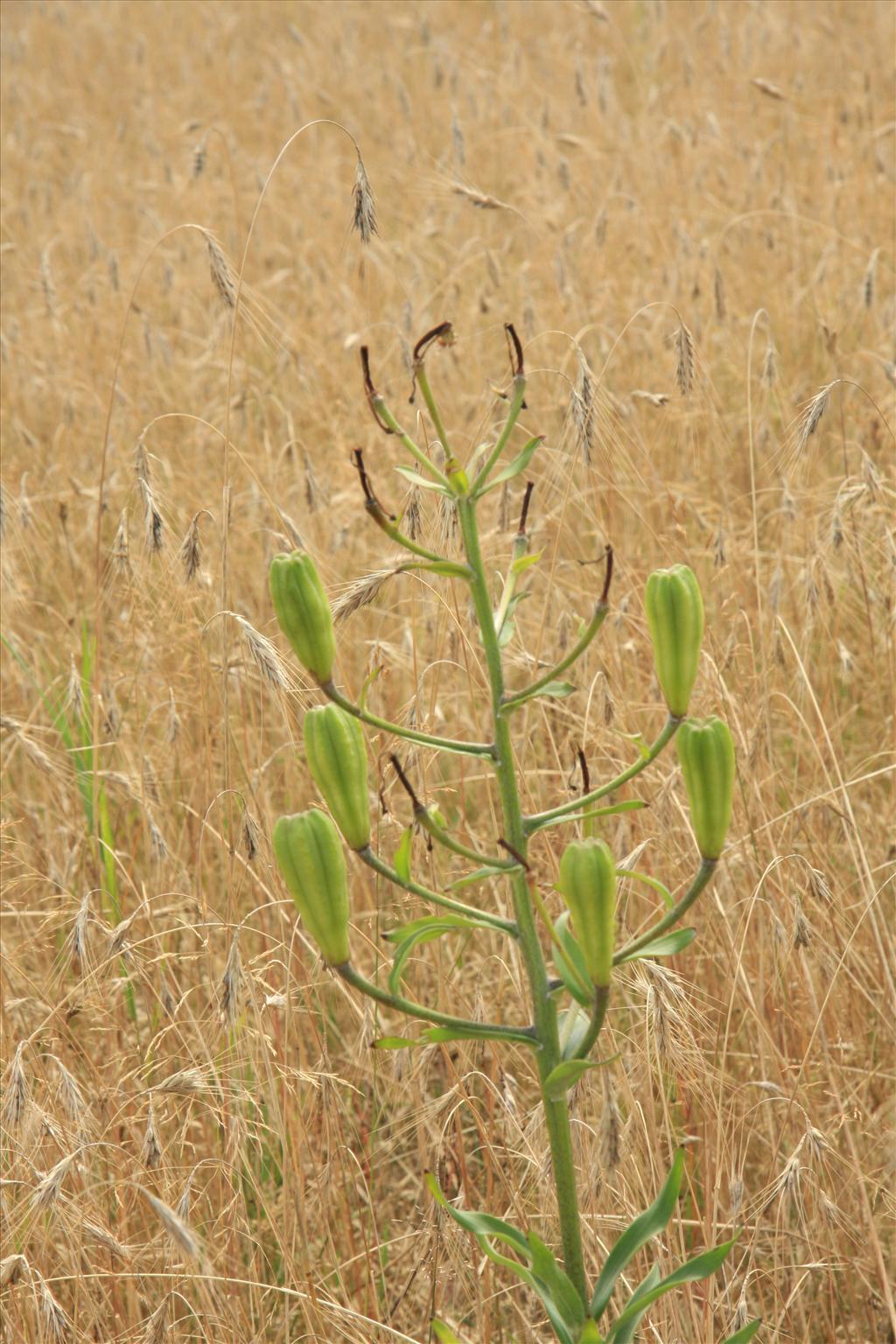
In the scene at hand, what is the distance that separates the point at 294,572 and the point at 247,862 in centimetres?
102

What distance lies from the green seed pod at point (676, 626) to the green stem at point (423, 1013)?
0.83ft

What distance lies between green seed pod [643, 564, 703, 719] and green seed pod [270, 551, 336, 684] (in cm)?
22

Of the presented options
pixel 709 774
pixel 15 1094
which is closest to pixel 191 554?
pixel 15 1094

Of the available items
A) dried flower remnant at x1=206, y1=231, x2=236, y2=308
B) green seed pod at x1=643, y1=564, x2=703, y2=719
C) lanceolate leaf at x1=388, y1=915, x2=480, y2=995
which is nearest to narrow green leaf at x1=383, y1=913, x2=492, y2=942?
lanceolate leaf at x1=388, y1=915, x2=480, y2=995

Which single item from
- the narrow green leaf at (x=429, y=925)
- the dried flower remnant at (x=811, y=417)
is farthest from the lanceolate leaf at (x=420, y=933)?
the dried flower remnant at (x=811, y=417)

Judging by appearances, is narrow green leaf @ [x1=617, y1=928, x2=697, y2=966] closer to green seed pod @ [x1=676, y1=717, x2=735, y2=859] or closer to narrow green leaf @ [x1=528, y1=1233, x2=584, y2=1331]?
green seed pod @ [x1=676, y1=717, x2=735, y2=859]

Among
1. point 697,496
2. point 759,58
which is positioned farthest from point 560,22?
point 697,496

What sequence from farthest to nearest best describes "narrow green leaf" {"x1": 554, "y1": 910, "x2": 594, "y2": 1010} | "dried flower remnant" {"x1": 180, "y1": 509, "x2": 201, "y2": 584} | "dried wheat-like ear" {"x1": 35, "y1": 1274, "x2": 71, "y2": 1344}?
"dried flower remnant" {"x1": 180, "y1": 509, "x2": 201, "y2": 584} < "dried wheat-like ear" {"x1": 35, "y1": 1274, "x2": 71, "y2": 1344} < "narrow green leaf" {"x1": 554, "y1": 910, "x2": 594, "y2": 1010}

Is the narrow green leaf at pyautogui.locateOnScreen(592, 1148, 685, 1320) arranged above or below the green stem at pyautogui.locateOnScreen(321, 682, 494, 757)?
below

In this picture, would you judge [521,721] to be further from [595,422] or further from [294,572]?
[294,572]

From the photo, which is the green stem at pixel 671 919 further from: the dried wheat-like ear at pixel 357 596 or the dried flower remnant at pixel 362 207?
the dried flower remnant at pixel 362 207

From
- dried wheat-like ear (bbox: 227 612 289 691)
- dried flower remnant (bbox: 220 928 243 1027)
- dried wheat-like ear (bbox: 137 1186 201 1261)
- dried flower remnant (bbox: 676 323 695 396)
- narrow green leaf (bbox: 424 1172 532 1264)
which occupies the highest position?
dried flower remnant (bbox: 676 323 695 396)

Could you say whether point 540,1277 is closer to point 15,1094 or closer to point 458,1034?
point 458,1034

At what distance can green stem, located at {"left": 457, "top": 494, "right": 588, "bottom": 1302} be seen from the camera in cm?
86
